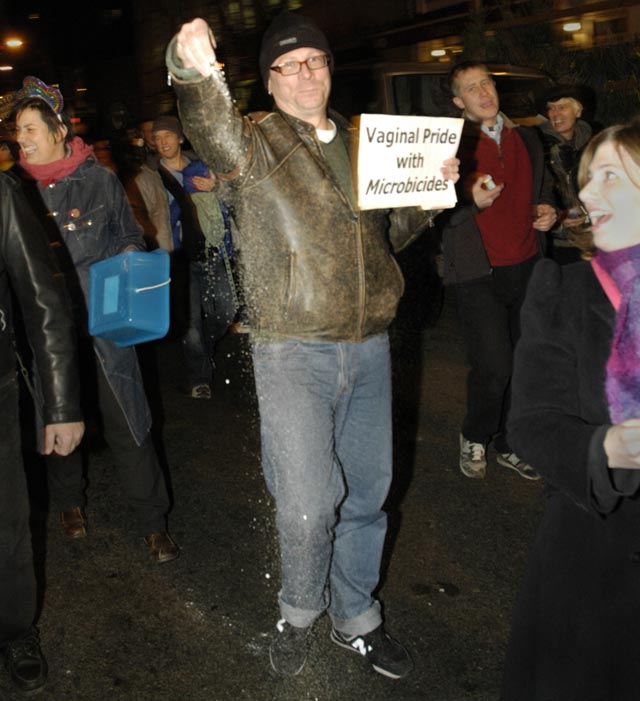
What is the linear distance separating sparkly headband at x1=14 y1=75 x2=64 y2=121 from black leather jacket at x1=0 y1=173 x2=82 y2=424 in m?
1.24

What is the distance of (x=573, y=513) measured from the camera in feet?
6.48

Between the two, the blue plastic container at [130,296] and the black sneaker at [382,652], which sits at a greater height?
the blue plastic container at [130,296]

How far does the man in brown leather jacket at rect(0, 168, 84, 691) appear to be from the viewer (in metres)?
2.98

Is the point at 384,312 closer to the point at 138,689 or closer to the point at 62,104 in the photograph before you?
the point at 138,689

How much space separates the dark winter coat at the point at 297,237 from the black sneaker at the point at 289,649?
111 cm

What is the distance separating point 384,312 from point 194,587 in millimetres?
1762

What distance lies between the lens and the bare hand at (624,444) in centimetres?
171

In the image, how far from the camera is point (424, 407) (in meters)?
6.22

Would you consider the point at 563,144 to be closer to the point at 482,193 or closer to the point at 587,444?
the point at 482,193

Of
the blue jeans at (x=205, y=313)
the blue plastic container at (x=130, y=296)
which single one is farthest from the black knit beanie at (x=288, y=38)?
the blue jeans at (x=205, y=313)

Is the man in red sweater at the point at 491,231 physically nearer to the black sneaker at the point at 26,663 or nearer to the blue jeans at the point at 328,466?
the blue jeans at the point at 328,466

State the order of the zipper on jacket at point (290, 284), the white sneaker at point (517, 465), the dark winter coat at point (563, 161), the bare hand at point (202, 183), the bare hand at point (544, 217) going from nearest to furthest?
1. the zipper on jacket at point (290, 284)
2. the bare hand at point (544, 217)
3. the white sneaker at point (517, 465)
4. the dark winter coat at point (563, 161)
5. the bare hand at point (202, 183)

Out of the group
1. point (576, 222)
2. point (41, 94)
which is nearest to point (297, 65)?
point (576, 222)

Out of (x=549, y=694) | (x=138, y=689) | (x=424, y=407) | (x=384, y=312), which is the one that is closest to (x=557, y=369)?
(x=549, y=694)
